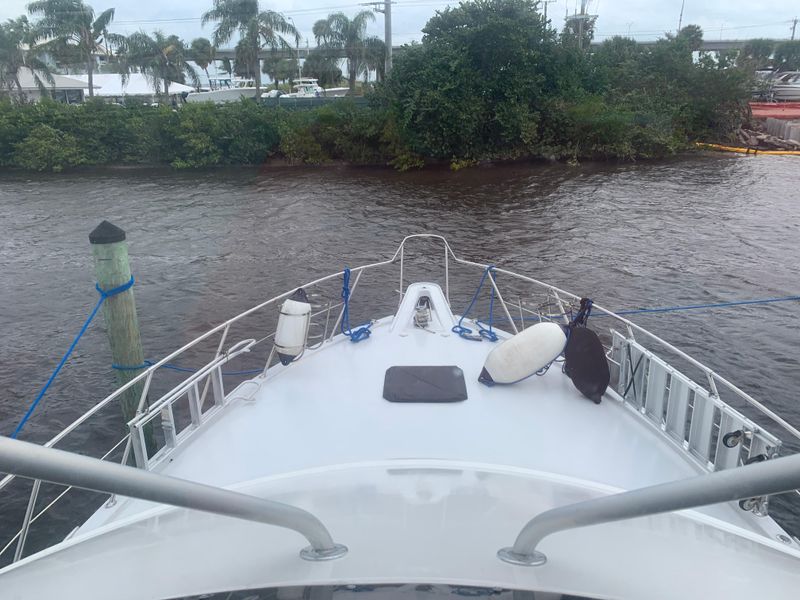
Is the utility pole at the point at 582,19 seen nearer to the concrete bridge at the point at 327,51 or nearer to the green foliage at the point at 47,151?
the concrete bridge at the point at 327,51

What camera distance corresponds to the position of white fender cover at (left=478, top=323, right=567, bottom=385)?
4668mm

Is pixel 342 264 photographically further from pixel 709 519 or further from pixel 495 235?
pixel 709 519

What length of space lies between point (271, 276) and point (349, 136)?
48.8 ft

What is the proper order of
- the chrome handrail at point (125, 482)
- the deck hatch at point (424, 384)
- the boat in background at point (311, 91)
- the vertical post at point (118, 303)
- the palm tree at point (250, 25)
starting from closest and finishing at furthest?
the chrome handrail at point (125, 482) < the deck hatch at point (424, 384) < the vertical post at point (118, 303) < the palm tree at point (250, 25) < the boat in background at point (311, 91)

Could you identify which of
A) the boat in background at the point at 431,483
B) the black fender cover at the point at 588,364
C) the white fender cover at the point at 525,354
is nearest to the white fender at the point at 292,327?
the boat in background at the point at 431,483

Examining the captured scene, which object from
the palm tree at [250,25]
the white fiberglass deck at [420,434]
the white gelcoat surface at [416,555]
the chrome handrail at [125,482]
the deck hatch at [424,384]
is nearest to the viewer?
the chrome handrail at [125,482]

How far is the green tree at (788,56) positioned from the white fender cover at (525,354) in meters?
74.5

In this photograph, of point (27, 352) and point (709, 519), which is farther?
point (27, 352)

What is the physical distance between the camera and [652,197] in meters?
20.2

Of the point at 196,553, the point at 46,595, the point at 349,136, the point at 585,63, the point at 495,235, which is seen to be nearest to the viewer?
the point at 46,595

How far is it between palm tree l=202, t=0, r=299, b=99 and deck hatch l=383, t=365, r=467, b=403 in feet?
119

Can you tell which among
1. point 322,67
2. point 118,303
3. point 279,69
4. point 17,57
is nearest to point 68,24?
point 17,57

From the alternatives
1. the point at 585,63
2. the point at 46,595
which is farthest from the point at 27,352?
the point at 585,63

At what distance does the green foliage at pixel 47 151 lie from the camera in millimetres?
26234
